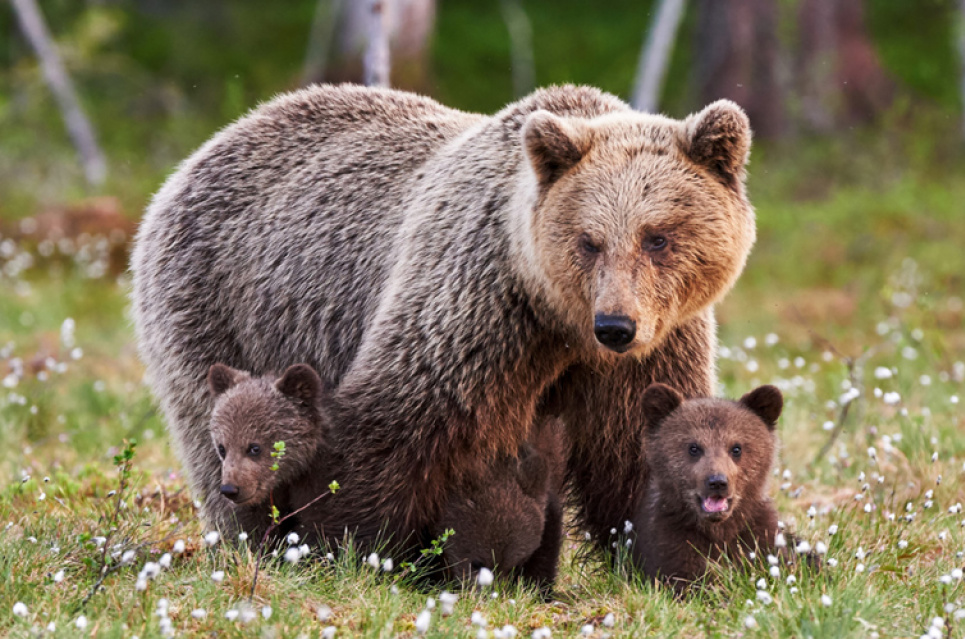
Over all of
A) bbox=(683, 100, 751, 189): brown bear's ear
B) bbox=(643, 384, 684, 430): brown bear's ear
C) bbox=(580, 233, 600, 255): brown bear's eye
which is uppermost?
bbox=(683, 100, 751, 189): brown bear's ear

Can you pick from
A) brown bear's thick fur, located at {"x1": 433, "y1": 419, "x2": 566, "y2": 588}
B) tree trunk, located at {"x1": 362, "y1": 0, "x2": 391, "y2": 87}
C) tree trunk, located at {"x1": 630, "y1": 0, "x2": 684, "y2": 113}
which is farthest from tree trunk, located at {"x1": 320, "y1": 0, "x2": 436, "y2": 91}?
brown bear's thick fur, located at {"x1": 433, "y1": 419, "x2": 566, "y2": 588}

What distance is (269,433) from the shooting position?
193 inches

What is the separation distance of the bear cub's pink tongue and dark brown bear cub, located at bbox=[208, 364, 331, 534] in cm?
162

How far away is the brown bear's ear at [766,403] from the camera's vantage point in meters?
4.89

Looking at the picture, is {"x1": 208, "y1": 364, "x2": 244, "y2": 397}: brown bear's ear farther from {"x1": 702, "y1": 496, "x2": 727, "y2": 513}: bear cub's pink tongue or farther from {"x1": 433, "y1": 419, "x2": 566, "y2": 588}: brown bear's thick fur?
{"x1": 702, "y1": 496, "x2": 727, "y2": 513}: bear cub's pink tongue

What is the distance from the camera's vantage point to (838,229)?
1498cm

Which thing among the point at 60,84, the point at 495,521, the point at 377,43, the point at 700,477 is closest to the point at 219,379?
the point at 495,521

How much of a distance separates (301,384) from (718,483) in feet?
5.77

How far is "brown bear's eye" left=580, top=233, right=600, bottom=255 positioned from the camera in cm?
468

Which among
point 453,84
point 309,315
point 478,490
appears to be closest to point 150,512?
point 309,315

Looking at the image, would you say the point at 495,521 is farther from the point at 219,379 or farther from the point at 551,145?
the point at 551,145

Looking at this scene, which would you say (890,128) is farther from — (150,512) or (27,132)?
(150,512)

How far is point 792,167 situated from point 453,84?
11.4 meters

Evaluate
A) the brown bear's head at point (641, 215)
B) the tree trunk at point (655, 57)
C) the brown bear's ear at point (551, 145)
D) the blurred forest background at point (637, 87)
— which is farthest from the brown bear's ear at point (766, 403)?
the tree trunk at point (655, 57)
